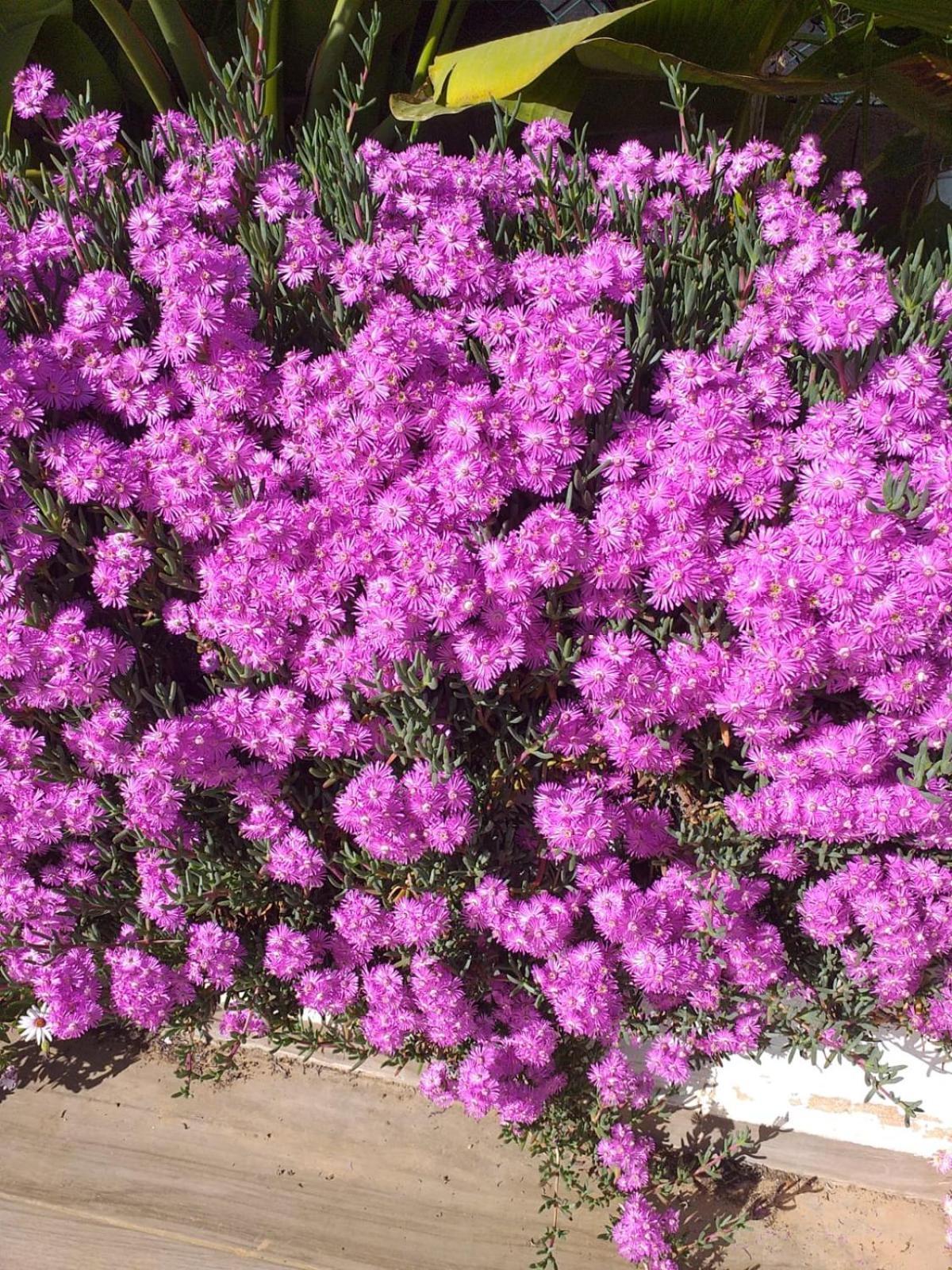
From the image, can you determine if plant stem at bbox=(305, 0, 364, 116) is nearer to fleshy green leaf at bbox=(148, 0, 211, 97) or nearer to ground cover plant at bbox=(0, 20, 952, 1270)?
fleshy green leaf at bbox=(148, 0, 211, 97)

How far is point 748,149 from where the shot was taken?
1.92m

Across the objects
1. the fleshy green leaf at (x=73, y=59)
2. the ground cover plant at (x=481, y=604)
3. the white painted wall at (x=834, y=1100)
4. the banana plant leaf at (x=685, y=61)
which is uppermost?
the banana plant leaf at (x=685, y=61)

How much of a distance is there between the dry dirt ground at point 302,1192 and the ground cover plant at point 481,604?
Result: 0.59 ft

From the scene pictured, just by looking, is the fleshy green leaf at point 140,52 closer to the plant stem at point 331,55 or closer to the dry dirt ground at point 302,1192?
the plant stem at point 331,55

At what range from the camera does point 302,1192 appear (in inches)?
85.0

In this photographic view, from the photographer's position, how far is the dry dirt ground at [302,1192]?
207cm

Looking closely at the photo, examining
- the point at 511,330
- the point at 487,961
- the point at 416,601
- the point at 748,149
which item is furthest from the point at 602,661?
the point at 748,149

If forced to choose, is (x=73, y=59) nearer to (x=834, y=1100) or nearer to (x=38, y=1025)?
(x=38, y=1025)

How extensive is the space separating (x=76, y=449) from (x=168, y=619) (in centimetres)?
32

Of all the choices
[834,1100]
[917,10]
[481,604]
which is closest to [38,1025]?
[481,604]

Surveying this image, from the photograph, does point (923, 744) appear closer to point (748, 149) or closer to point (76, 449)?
point (748, 149)

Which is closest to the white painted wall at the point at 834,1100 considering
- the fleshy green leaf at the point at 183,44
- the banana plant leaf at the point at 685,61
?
the banana plant leaf at the point at 685,61

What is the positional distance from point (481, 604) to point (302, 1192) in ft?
4.78

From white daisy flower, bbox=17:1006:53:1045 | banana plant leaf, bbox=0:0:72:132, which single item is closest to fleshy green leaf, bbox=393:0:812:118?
banana plant leaf, bbox=0:0:72:132
